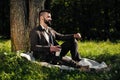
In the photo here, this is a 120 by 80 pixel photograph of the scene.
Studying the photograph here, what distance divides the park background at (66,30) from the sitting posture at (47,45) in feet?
1.56

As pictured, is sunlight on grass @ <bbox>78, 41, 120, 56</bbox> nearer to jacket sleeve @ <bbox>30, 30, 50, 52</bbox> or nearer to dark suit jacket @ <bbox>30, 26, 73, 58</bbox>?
dark suit jacket @ <bbox>30, 26, 73, 58</bbox>

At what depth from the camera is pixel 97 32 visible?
1834 centimetres

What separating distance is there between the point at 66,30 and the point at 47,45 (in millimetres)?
6964

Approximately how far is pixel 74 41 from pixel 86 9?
694 centimetres

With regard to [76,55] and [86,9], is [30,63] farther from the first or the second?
[86,9]

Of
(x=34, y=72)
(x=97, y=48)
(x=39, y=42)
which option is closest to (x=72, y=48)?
→ (x=39, y=42)

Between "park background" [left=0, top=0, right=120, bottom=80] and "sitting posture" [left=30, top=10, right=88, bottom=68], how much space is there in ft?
1.56

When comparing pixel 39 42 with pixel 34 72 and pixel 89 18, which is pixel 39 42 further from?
pixel 89 18

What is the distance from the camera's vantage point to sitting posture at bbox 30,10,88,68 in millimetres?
11461

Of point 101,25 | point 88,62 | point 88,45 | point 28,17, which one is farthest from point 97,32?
Result: point 88,62

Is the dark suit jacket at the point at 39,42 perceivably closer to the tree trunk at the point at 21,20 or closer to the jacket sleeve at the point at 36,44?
the jacket sleeve at the point at 36,44

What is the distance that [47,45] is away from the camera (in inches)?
459

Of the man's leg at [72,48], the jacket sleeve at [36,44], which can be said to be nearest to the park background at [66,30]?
the jacket sleeve at [36,44]

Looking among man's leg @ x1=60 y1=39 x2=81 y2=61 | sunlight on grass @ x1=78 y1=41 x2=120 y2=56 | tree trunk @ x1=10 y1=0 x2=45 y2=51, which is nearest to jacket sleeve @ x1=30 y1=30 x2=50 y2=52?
man's leg @ x1=60 y1=39 x2=81 y2=61
